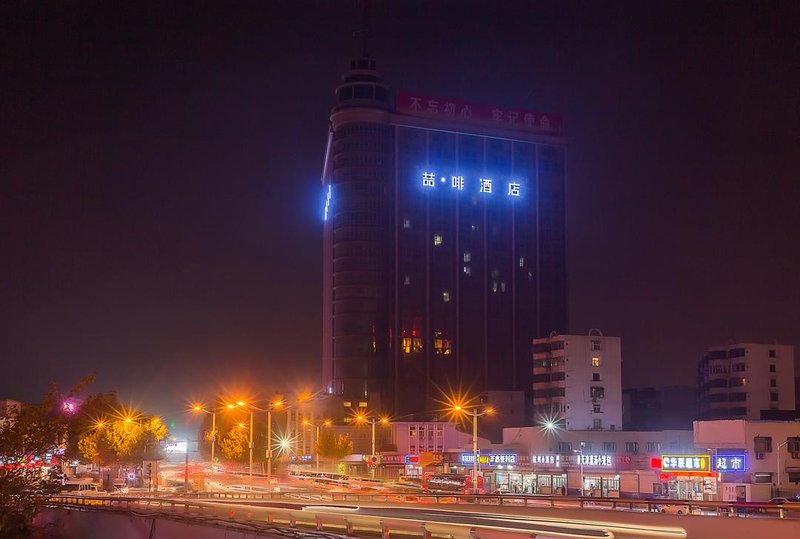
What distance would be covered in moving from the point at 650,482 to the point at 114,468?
245 feet

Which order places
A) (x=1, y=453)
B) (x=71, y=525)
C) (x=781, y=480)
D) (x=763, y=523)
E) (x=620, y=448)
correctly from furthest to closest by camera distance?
1. (x=620, y=448)
2. (x=781, y=480)
3. (x=71, y=525)
4. (x=1, y=453)
5. (x=763, y=523)

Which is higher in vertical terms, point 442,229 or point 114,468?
point 442,229

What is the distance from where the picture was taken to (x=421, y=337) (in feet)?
629

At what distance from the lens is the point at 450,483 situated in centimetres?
9550

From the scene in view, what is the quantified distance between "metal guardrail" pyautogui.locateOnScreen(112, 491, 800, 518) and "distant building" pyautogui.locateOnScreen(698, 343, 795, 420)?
250 ft

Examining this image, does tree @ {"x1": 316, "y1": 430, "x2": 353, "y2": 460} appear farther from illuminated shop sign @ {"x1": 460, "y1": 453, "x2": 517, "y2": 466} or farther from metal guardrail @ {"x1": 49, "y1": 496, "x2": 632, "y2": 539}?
metal guardrail @ {"x1": 49, "y1": 496, "x2": 632, "y2": 539}

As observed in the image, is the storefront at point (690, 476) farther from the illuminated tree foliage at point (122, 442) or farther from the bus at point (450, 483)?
the illuminated tree foliage at point (122, 442)

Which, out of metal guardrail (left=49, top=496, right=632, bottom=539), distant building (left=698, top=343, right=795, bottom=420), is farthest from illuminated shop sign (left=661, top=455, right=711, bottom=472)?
distant building (left=698, top=343, right=795, bottom=420)

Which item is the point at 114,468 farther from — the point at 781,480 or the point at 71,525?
the point at 781,480

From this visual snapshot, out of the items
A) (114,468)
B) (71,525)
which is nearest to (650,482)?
(71,525)

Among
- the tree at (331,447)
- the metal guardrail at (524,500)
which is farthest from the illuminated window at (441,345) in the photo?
the metal guardrail at (524,500)

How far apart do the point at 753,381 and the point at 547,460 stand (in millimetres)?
47440

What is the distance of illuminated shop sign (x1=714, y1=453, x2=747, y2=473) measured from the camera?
82062 millimetres

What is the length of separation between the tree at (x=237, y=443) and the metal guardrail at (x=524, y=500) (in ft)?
177
